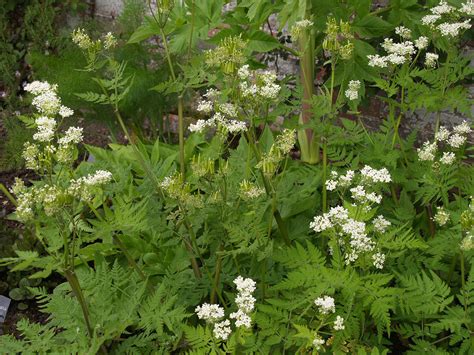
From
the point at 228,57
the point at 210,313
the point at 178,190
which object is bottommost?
the point at 210,313

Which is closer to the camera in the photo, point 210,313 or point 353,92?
point 210,313

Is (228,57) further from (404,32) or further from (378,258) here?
(404,32)

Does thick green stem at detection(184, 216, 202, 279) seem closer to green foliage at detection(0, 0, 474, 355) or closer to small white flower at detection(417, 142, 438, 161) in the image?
green foliage at detection(0, 0, 474, 355)

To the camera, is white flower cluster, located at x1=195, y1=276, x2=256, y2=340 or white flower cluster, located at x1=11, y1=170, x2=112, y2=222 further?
white flower cluster, located at x1=11, y1=170, x2=112, y2=222

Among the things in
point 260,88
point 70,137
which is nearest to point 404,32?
point 260,88

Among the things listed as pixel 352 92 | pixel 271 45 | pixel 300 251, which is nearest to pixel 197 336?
pixel 300 251

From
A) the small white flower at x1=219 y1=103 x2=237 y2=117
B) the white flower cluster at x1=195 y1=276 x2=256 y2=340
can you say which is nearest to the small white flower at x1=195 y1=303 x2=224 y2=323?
the white flower cluster at x1=195 y1=276 x2=256 y2=340

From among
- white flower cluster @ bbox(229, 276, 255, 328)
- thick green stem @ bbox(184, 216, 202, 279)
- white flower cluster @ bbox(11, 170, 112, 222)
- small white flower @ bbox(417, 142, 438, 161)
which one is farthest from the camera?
small white flower @ bbox(417, 142, 438, 161)

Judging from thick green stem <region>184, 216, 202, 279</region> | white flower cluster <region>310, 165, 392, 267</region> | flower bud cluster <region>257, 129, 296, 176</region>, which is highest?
flower bud cluster <region>257, 129, 296, 176</region>

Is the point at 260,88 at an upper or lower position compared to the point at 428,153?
upper

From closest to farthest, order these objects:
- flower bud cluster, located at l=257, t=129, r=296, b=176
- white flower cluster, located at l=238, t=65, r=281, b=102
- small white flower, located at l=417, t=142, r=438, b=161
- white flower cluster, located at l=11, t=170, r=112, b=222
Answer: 1. white flower cluster, located at l=11, t=170, r=112, b=222
2. flower bud cluster, located at l=257, t=129, r=296, b=176
3. white flower cluster, located at l=238, t=65, r=281, b=102
4. small white flower, located at l=417, t=142, r=438, b=161

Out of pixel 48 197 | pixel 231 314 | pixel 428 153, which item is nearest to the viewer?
pixel 231 314

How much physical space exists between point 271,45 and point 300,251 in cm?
111

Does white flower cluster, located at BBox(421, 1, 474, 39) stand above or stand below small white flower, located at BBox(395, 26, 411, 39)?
above
